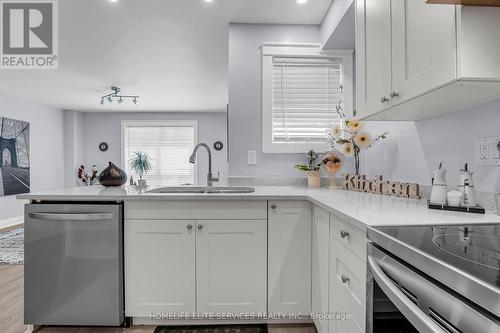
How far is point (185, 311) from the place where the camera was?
185 cm

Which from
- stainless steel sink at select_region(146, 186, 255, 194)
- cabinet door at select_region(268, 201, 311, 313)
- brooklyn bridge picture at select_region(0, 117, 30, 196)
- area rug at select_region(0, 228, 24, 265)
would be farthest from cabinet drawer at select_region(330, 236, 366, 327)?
brooklyn bridge picture at select_region(0, 117, 30, 196)

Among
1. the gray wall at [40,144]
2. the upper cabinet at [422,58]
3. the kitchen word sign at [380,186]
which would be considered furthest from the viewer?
the gray wall at [40,144]

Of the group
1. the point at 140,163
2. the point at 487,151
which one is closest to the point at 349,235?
the point at 487,151

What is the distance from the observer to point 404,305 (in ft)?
2.26

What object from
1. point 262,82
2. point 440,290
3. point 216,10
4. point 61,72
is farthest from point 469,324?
point 61,72

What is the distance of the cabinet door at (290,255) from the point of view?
6.02 ft

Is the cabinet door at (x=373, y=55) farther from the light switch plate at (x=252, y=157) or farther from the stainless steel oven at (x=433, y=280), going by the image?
the light switch plate at (x=252, y=157)

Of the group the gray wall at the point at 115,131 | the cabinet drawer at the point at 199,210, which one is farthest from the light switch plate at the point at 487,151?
the gray wall at the point at 115,131

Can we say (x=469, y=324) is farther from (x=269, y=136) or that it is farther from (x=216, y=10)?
(x=216, y=10)

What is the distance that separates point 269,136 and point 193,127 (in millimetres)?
5132

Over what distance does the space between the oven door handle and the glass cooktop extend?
12 centimetres

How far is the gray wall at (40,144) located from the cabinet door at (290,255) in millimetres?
5543

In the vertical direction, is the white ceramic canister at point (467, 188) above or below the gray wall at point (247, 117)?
below

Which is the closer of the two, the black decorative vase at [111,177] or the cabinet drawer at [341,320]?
the cabinet drawer at [341,320]
